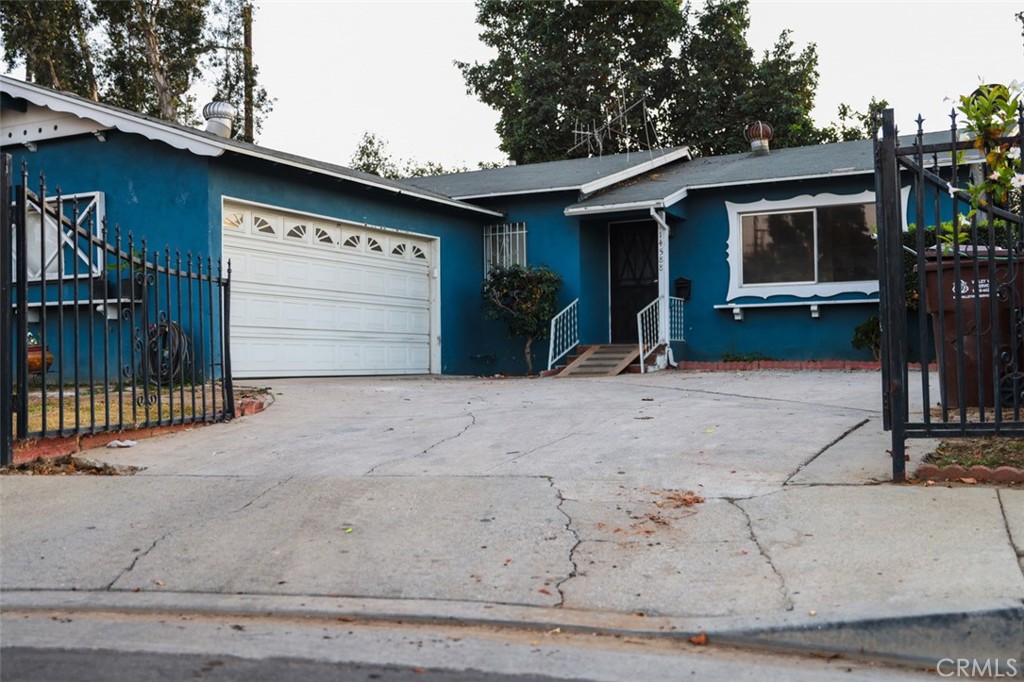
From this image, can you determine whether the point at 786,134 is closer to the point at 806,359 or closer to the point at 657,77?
the point at 657,77

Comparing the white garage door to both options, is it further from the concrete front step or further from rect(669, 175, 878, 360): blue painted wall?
rect(669, 175, 878, 360): blue painted wall

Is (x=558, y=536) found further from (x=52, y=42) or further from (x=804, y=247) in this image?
(x=52, y=42)

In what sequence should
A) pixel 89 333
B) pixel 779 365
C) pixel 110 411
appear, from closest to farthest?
pixel 89 333 → pixel 110 411 → pixel 779 365

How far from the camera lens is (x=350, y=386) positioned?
475 inches

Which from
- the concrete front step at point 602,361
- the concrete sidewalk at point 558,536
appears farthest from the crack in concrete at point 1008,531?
the concrete front step at point 602,361

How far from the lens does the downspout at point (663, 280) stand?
15297 mm

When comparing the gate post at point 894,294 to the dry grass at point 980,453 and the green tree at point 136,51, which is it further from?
the green tree at point 136,51

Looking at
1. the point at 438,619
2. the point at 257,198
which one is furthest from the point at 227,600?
the point at 257,198

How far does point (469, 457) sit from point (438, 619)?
9.55 ft

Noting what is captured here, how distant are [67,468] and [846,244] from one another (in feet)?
39.7

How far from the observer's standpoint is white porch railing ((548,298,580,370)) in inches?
622

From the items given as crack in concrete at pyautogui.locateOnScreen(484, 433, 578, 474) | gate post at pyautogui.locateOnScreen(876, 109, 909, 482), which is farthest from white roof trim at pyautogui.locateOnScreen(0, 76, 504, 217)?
gate post at pyautogui.locateOnScreen(876, 109, 909, 482)

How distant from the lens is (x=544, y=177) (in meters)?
17.8

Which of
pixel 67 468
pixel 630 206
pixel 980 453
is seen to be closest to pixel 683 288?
pixel 630 206
